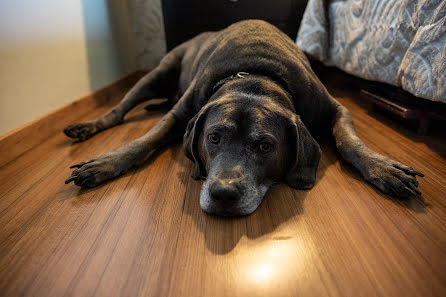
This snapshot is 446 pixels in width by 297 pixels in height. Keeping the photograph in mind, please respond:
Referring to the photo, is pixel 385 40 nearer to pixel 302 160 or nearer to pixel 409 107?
pixel 409 107

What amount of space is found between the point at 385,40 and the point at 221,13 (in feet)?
6.96

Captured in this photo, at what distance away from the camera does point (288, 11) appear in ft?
12.3

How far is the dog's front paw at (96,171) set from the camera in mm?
1671

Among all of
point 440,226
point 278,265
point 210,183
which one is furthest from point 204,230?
point 440,226

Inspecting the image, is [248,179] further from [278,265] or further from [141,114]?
[141,114]

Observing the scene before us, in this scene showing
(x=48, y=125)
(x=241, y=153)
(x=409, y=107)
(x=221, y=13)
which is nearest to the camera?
(x=241, y=153)

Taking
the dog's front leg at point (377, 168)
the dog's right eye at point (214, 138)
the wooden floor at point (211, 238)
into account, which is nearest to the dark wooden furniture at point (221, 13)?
the dog's front leg at point (377, 168)

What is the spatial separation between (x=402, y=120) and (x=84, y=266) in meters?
2.54

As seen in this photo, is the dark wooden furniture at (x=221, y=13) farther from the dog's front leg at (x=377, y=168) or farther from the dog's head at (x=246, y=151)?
the dog's head at (x=246, y=151)

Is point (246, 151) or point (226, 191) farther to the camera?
point (246, 151)

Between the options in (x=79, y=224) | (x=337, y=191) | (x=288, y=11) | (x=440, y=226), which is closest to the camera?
(x=440, y=226)

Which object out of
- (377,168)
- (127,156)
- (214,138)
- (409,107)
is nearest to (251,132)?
(214,138)

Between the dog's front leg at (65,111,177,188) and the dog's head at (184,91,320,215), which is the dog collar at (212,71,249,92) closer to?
the dog's head at (184,91,320,215)

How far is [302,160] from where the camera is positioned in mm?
1646
